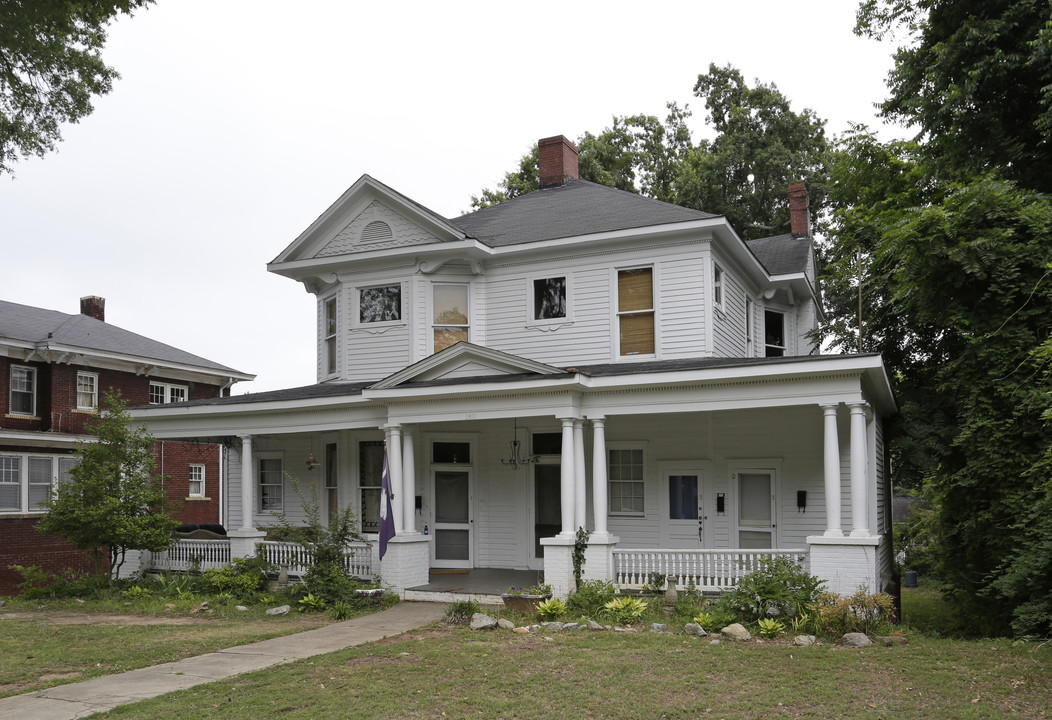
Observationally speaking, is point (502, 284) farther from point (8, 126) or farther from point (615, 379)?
point (8, 126)

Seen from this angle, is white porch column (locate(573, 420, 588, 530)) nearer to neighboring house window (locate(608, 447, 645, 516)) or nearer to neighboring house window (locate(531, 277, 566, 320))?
neighboring house window (locate(608, 447, 645, 516))

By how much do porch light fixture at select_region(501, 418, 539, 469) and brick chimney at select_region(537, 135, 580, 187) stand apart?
711 cm

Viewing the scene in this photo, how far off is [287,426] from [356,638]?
21.0 ft

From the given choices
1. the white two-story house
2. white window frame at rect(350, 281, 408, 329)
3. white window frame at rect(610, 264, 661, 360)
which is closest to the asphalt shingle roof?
the white two-story house

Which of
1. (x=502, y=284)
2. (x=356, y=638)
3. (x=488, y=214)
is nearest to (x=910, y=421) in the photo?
(x=502, y=284)

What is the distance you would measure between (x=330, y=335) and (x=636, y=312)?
268 inches

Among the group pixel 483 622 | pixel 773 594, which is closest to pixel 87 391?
pixel 483 622

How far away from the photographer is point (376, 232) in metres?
18.4

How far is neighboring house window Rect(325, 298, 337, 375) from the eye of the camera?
62.7ft

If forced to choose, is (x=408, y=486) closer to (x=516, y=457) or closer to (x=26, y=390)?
(x=516, y=457)

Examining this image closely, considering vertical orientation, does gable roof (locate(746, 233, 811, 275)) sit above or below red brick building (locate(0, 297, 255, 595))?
above

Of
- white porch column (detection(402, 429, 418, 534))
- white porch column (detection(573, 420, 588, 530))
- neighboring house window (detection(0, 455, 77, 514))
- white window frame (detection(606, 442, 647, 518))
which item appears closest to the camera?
Answer: white porch column (detection(573, 420, 588, 530))

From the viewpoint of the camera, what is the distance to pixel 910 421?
1753 centimetres

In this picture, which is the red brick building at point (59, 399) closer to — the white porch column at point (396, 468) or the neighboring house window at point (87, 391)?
the neighboring house window at point (87, 391)
